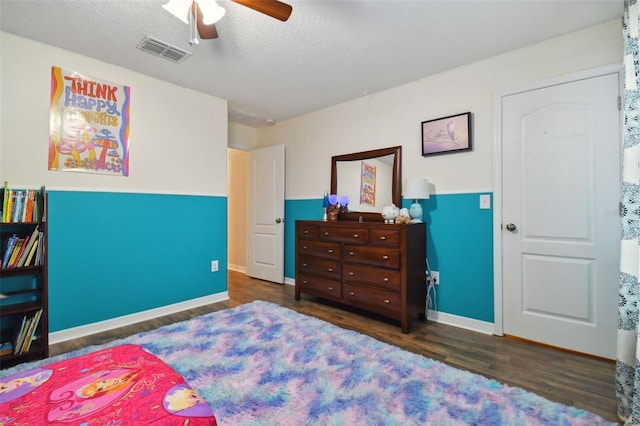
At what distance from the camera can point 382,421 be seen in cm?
146

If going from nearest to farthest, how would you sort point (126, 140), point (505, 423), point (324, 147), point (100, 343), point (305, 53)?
A: point (505, 423) < point (100, 343) < point (305, 53) < point (126, 140) < point (324, 147)

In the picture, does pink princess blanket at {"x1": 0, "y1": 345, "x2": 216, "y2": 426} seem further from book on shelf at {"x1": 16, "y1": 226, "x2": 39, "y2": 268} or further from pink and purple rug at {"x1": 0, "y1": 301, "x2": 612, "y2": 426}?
book on shelf at {"x1": 16, "y1": 226, "x2": 39, "y2": 268}

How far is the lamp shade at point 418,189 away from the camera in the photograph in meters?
2.76

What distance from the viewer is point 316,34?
2.23m

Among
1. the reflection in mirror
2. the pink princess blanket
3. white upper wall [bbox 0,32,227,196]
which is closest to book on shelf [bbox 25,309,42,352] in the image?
white upper wall [bbox 0,32,227,196]


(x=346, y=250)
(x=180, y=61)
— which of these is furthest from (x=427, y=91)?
(x=180, y=61)

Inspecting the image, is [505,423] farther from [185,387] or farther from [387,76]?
[387,76]

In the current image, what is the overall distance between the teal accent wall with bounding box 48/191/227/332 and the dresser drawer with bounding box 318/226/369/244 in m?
1.22

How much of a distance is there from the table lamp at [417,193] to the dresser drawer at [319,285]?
103 cm

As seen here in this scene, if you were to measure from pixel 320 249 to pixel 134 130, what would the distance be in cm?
218

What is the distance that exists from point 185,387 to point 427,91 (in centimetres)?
306

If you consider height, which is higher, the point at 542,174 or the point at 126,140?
the point at 126,140

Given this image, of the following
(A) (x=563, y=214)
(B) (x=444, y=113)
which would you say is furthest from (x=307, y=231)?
(A) (x=563, y=214)

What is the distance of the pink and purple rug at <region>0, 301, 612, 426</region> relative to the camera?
1.48 m
